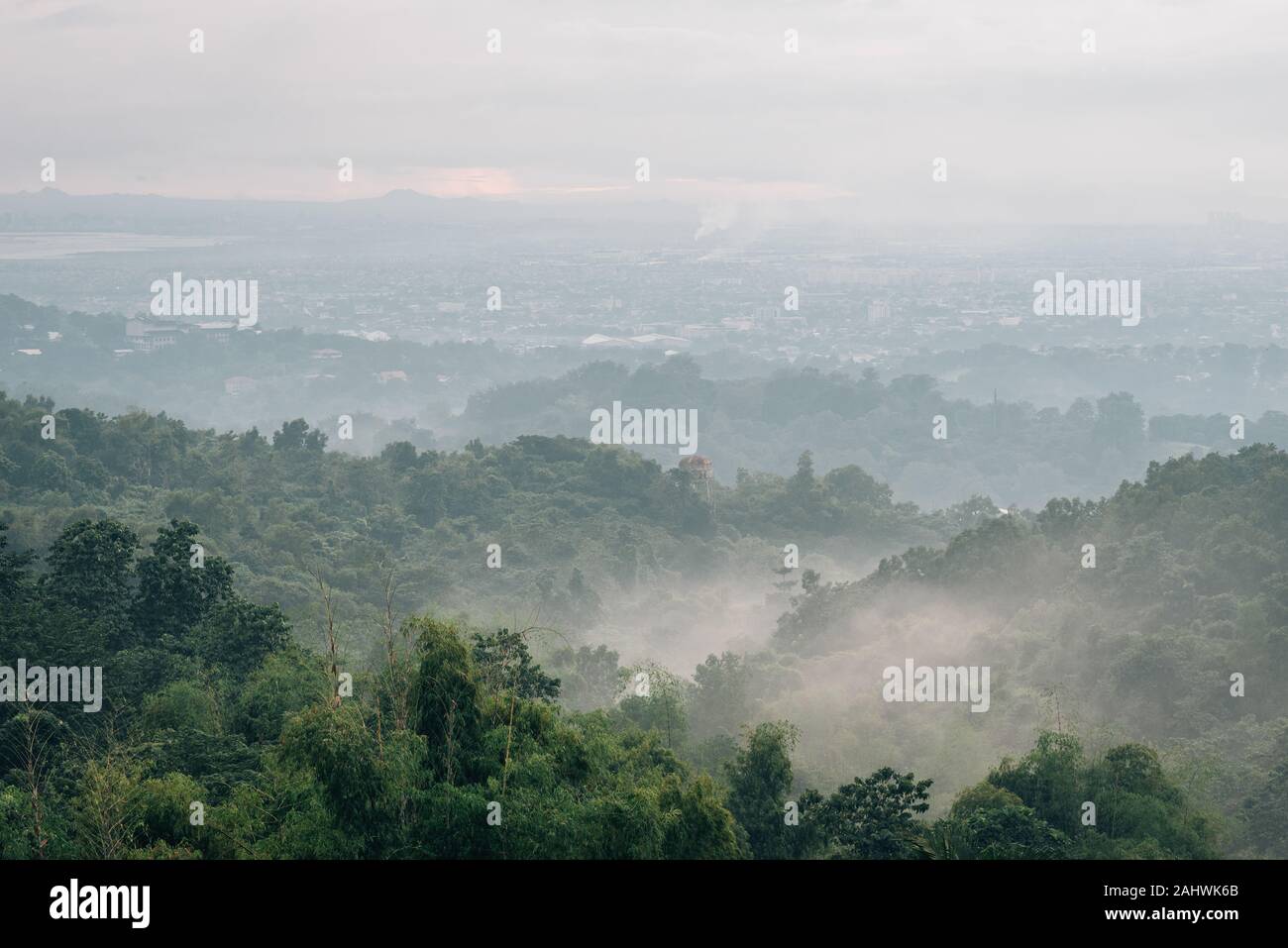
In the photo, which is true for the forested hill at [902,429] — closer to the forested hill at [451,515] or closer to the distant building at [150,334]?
the forested hill at [451,515]

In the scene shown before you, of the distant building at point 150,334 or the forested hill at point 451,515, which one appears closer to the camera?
the forested hill at point 451,515

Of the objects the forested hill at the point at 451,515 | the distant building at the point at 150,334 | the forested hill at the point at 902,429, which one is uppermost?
the distant building at the point at 150,334

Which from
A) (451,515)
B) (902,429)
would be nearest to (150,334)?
(902,429)

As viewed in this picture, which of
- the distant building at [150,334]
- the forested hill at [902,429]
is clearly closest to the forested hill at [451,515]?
the forested hill at [902,429]

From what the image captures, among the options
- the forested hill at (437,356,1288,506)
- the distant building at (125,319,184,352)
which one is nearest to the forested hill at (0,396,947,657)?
the forested hill at (437,356,1288,506)

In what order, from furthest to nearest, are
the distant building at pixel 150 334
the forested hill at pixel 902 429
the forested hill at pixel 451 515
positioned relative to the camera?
the distant building at pixel 150 334 → the forested hill at pixel 902 429 → the forested hill at pixel 451 515

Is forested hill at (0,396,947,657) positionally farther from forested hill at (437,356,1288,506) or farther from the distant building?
the distant building

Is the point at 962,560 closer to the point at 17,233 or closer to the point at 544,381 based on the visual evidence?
the point at 544,381

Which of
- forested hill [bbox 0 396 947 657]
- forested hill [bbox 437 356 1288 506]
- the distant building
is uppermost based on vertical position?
the distant building

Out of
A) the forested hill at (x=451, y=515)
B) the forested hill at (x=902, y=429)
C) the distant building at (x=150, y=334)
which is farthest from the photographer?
the distant building at (x=150, y=334)

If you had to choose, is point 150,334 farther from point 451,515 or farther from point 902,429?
point 451,515
